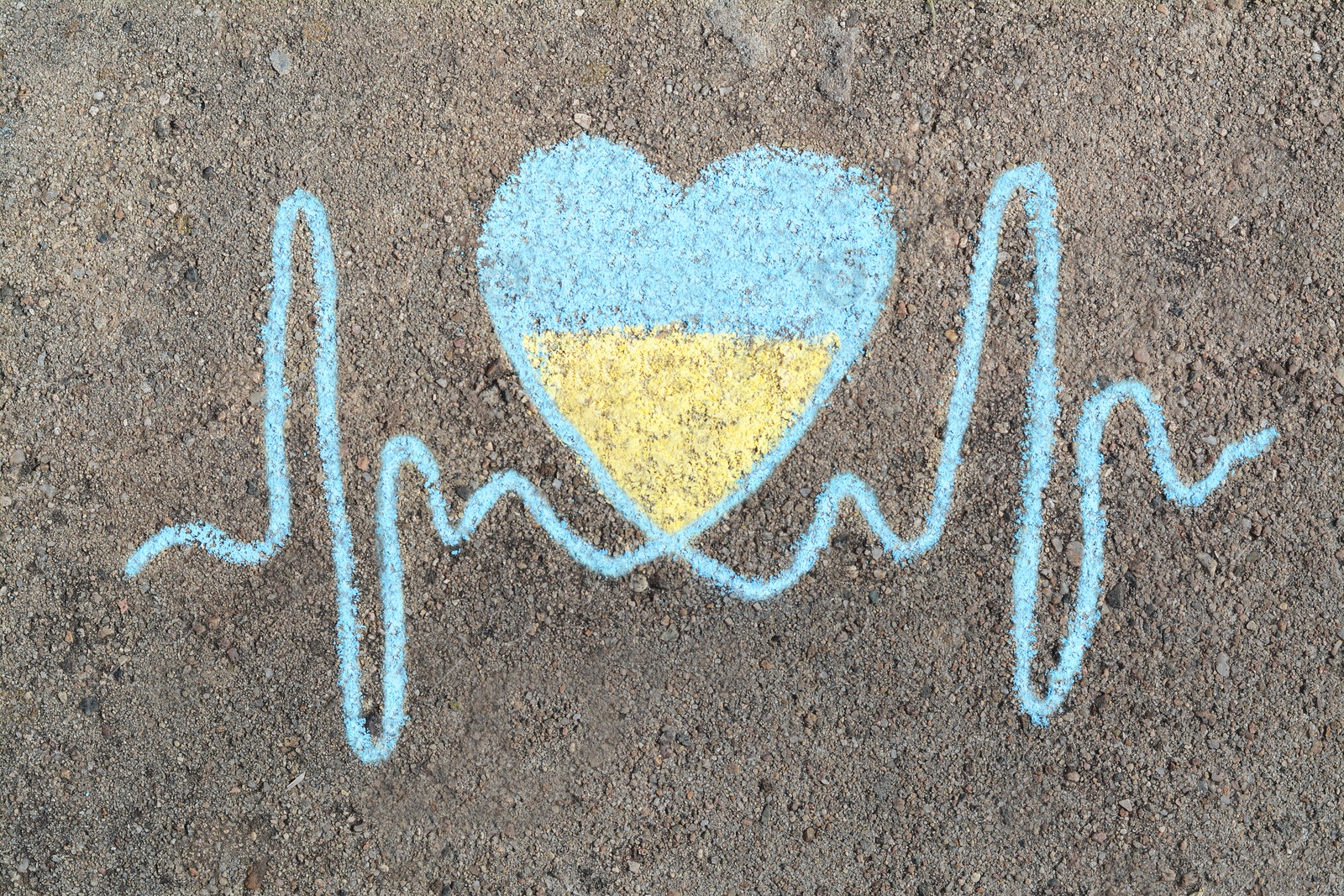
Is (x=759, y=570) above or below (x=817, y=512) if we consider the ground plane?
below

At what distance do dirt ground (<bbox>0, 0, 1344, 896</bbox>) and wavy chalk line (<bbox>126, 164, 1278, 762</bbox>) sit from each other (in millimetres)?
34

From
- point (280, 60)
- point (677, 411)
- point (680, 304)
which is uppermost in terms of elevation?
point (280, 60)

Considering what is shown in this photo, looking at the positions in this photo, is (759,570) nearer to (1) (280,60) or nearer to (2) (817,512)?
(2) (817,512)

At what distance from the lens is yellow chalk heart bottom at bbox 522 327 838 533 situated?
2064 millimetres

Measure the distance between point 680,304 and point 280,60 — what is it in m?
1.22

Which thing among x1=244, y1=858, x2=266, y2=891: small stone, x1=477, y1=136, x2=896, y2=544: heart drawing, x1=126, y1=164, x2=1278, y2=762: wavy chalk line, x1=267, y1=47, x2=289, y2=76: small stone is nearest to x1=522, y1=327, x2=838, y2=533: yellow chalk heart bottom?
x1=477, y1=136, x2=896, y2=544: heart drawing

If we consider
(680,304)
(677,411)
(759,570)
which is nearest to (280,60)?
(680,304)

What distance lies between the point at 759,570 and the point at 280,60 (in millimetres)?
1809

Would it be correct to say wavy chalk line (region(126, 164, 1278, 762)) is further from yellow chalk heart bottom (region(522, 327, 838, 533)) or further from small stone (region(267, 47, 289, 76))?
small stone (region(267, 47, 289, 76))

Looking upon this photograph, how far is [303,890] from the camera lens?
2.06 m

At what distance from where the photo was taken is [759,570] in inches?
81.7

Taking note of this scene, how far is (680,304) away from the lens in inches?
82.0

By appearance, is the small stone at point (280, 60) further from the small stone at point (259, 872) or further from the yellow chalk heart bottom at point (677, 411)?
the small stone at point (259, 872)

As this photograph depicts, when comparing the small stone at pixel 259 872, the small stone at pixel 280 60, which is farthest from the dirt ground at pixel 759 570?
the small stone at pixel 280 60
